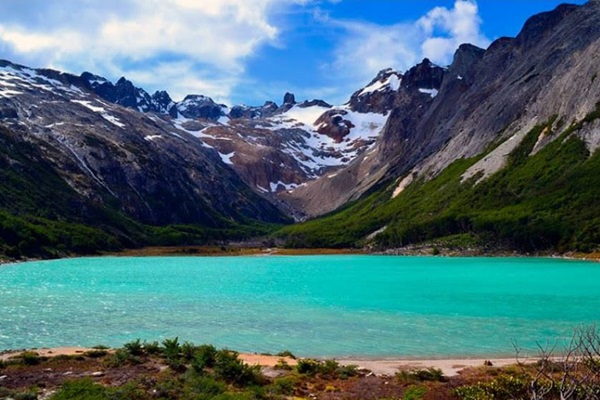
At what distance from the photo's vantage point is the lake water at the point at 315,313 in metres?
36.2

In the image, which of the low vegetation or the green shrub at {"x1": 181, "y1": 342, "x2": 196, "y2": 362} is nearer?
the low vegetation

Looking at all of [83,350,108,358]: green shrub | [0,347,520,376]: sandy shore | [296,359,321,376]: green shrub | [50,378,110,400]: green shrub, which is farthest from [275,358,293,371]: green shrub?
[83,350,108,358]: green shrub

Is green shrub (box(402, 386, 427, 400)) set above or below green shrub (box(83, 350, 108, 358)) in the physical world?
above

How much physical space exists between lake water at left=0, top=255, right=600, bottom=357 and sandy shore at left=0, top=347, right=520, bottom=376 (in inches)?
78.7

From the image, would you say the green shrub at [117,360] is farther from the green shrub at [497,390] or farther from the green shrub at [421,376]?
the green shrub at [497,390]

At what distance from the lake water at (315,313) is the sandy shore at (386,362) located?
6.56 ft

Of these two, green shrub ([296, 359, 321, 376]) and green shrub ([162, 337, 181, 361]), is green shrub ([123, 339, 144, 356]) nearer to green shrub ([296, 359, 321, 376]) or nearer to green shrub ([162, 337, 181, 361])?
green shrub ([162, 337, 181, 361])

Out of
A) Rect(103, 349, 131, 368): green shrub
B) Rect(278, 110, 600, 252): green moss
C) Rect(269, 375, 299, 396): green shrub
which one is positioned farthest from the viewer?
Rect(278, 110, 600, 252): green moss

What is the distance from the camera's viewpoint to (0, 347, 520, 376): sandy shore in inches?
1094

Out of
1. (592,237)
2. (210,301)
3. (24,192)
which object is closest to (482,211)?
(592,237)

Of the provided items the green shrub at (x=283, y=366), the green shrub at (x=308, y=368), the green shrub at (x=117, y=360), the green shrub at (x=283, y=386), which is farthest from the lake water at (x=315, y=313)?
the green shrub at (x=283, y=386)

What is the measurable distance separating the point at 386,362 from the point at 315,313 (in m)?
19.4

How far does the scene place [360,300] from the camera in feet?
195

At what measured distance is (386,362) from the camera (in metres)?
30.2
